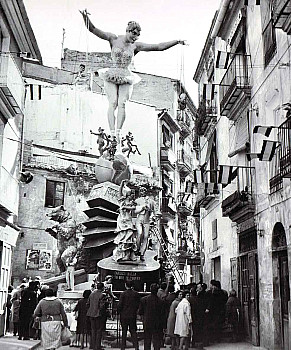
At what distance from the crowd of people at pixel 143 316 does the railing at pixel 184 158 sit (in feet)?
84.8

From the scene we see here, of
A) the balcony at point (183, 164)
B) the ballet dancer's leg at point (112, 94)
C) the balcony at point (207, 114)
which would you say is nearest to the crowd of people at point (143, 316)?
the ballet dancer's leg at point (112, 94)

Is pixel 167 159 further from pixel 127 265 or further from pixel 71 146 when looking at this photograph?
pixel 127 265

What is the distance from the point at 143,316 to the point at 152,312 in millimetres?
313

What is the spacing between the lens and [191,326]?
10289 millimetres

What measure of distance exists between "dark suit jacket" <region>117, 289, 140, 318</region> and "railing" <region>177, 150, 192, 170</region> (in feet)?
93.4

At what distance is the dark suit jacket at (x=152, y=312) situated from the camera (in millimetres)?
9212

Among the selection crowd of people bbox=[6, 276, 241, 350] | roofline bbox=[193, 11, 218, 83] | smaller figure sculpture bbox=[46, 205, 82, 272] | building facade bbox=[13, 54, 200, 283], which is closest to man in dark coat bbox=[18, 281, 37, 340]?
crowd of people bbox=[6, 276, 241, 350]

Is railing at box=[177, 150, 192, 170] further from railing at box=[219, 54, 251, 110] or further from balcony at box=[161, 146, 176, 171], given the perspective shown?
railing at box=[219, 54, 251, 110]

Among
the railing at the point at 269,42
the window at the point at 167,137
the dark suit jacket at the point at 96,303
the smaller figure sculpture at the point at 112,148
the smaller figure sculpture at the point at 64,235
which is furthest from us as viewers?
the window at the point at 167,137

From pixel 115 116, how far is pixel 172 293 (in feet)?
18.7

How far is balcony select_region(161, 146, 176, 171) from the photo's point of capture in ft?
112

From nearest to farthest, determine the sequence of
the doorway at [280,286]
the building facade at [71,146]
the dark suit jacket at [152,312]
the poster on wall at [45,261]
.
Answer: the dark suit jacket at [152,312], the doorway at [280,286], the poster on wall at [45,261], the building facade at [71,146]

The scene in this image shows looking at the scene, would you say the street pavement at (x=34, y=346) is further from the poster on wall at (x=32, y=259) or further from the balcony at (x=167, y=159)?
the balcony at (x=167, y=159)

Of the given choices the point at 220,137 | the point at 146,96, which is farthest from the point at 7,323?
the point at 146,96
